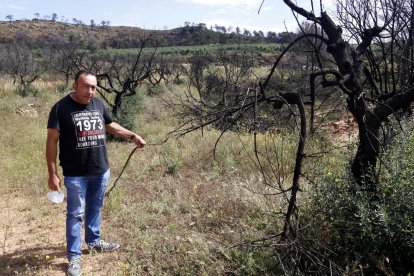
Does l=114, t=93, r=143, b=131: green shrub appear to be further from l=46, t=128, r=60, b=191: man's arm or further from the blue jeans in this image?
l=46, t=128, r=60, b=191: man's arm

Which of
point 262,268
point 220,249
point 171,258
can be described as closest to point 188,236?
point 171,258

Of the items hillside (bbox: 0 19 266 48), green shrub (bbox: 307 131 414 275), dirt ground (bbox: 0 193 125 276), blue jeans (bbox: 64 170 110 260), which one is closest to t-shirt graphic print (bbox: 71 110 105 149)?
blue jeans (bbox: 64 170 110 260)

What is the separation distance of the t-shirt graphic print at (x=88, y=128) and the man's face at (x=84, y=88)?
13 cm

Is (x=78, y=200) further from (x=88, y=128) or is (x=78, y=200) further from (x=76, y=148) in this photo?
(x=88, y=128)

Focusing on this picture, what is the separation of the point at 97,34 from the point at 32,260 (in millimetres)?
94840

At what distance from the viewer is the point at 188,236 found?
13.6ft

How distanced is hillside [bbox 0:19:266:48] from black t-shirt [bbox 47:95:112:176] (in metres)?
60.0

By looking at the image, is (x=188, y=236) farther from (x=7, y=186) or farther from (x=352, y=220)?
(x=7, y=186)

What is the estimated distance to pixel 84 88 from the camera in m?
3.64

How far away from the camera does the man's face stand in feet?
11.9

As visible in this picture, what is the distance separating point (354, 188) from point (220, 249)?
1.32 meters

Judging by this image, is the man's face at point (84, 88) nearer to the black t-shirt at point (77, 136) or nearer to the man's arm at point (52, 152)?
the black t-shirt at point (77, 136)

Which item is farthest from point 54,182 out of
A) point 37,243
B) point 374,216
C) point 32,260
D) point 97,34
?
point 97,34

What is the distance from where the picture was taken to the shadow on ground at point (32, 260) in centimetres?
388
